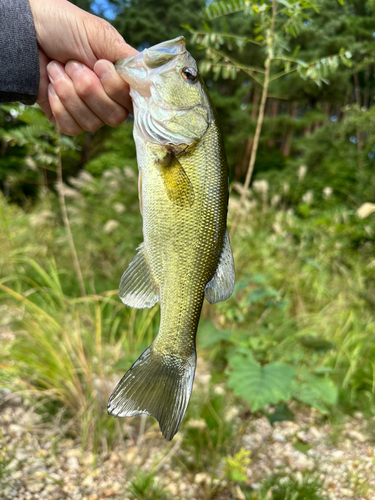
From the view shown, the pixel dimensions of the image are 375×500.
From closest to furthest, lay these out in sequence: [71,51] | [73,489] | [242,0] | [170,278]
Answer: [170,278] → [71,51] → [73,489] → [242,0]

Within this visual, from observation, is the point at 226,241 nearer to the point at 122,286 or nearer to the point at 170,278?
the point at 170,278

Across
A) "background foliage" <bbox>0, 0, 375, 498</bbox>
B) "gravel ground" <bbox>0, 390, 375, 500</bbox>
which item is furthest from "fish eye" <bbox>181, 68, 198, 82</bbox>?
"gravel ground" <bbox>0, 390, 375, 500</bbox>

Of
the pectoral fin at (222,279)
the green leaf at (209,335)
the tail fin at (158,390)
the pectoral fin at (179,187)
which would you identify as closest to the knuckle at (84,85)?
the pectoral fin at (179,187)

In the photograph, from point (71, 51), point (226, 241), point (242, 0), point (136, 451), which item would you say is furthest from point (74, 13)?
point (136, 451)

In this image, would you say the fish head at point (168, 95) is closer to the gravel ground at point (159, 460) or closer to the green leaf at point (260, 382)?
the green leaf at point (260, 382)

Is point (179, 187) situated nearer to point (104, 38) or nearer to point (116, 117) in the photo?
point (116, 117)

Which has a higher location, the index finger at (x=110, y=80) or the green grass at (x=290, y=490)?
the index finger at (x=110, y=80)

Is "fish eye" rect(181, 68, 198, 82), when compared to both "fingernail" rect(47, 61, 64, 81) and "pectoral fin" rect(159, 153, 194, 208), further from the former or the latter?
"fingernail" rect(47, 61, 64, 81)
